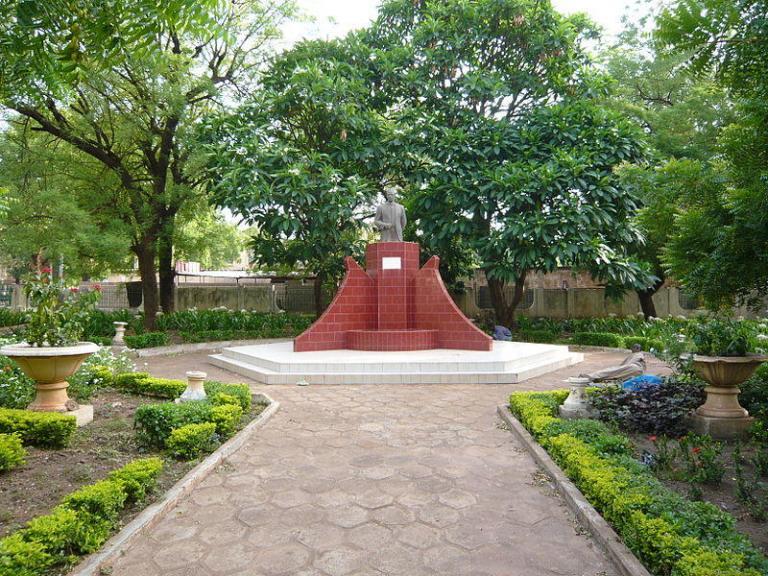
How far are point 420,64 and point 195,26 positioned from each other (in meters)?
15.5

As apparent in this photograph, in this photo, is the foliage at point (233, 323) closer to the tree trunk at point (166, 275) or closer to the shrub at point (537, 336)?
the tree trunk at point (166, 275)

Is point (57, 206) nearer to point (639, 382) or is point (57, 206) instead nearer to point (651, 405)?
point (639, 382)

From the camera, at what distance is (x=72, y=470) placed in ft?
15.9

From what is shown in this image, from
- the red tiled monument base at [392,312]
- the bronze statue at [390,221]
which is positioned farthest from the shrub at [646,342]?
the bronze statue at [390,221]

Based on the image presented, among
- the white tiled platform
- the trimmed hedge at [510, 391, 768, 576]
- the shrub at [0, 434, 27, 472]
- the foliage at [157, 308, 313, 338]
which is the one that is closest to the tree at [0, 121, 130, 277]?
the foliage at [157, 308, 313, 338]

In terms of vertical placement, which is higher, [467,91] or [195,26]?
[467,91]

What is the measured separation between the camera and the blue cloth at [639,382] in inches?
282

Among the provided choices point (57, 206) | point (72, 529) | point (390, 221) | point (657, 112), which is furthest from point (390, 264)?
point (657, 112)

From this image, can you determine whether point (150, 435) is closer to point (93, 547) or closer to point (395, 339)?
point (93, 547)

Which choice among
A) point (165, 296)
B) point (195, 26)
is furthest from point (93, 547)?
point (165, 296)

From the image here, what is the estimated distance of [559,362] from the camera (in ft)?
40.4

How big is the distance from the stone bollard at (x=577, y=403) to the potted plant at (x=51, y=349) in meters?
6.02

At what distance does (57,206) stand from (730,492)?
51.4ft

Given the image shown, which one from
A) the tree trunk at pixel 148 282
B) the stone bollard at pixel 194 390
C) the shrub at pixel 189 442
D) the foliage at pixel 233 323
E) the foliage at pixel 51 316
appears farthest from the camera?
the foliage at pixel 233 323
